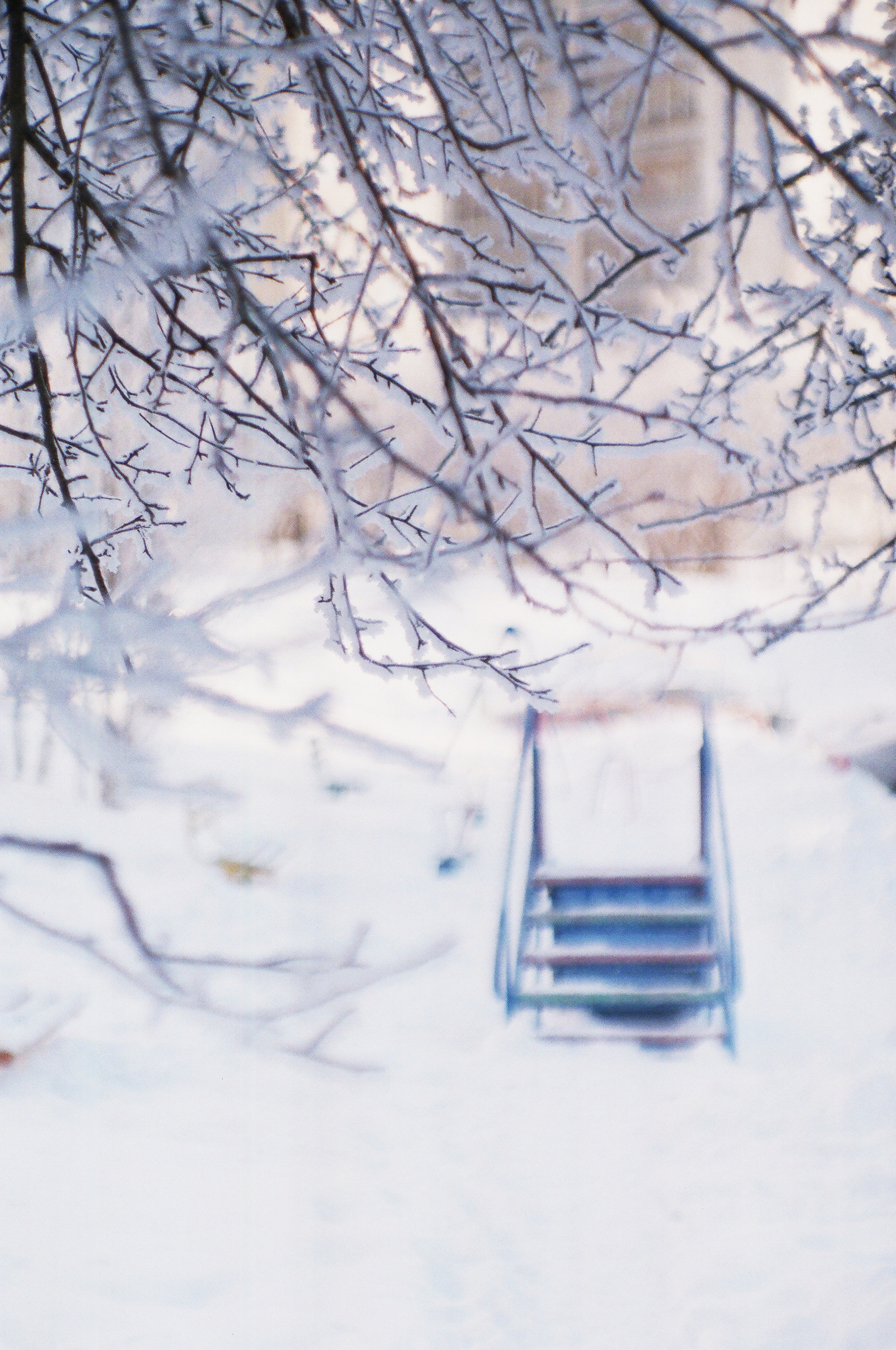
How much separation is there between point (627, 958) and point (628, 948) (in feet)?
0.67

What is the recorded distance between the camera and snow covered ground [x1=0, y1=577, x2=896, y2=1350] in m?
3.61

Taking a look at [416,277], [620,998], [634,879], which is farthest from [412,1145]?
[416,277]

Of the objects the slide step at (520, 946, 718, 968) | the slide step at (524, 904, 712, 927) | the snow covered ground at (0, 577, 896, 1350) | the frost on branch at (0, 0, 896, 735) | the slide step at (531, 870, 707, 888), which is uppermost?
the frost on branch at (0, 0, 896, 735)

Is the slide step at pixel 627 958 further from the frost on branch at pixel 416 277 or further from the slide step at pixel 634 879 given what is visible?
the frost on branch at pixel 416 277

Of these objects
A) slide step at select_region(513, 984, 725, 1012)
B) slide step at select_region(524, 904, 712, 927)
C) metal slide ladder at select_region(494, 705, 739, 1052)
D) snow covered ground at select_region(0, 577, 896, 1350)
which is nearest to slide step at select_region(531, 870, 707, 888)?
metal slide ladder at select_region(494, 705, 739, 1052)

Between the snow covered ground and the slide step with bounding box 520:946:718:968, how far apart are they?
1.80 ft

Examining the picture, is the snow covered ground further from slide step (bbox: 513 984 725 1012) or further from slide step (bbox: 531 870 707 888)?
slide step (bbox: 531 870 707 888)

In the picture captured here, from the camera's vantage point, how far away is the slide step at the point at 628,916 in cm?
533

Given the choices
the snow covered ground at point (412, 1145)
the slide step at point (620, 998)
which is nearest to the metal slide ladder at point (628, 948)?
the slide step at point (620, 998)

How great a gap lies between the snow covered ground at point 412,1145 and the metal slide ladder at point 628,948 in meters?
0.25

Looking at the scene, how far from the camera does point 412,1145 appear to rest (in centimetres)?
468

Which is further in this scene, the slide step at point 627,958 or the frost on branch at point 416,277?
the slide step at point 627,958


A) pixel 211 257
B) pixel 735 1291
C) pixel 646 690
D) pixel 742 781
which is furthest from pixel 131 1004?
pixel 742 781

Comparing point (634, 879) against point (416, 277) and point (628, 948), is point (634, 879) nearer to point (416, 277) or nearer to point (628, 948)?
point (628, 948)
